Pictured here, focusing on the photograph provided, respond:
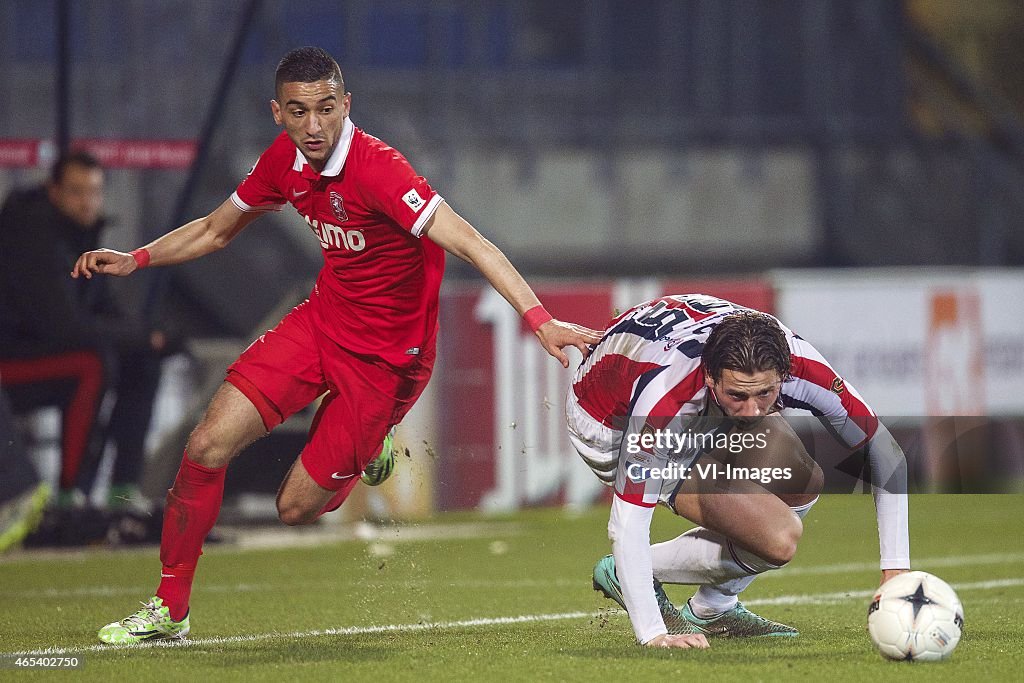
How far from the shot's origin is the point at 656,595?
5.27 metres

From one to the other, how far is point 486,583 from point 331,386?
1.96m

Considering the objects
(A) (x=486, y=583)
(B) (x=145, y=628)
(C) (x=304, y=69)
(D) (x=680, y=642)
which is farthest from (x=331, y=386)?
(A) (x=486, y=583)

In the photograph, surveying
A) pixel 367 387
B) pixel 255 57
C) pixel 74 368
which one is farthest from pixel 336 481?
pixel 255 57

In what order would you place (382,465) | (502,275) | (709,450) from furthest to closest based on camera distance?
(382,465) → (709,450) → (502,275)

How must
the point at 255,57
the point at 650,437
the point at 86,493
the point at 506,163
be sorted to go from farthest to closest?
1. the point at 506,163
2. the point at 255,57
3. the point at 86,493
4. the point at 650,437

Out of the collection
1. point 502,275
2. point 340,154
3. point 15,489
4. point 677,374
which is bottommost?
point 15,489

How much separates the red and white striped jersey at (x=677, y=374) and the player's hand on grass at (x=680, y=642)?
637 mm

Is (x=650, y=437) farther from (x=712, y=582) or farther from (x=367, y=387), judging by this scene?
(x=367, y=387)

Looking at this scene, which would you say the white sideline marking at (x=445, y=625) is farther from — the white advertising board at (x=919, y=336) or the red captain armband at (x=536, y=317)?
the white advertising board at (x=919, y=336)

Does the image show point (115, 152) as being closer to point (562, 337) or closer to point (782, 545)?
point (562, 337)

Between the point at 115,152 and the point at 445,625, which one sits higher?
the point at 115,152

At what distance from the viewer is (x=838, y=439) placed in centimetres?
508

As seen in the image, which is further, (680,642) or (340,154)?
(340,154)

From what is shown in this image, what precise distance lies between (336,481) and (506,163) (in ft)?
35.0
